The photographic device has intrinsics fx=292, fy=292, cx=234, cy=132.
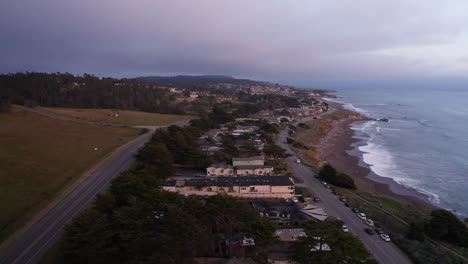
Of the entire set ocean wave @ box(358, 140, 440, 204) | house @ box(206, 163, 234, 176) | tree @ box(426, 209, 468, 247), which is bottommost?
ocean wave @ box(358, 140, 440, 204)

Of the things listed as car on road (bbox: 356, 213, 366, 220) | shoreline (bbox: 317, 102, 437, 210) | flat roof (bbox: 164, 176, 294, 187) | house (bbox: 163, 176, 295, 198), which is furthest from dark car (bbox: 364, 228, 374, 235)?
shoreline (bbox: 317, 102, 437, 210)

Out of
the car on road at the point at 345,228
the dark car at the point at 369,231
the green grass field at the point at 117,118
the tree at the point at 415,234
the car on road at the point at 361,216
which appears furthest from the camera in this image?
the green grass field at the point at 117,118

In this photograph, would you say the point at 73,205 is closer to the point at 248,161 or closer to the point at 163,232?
the point at 163,232

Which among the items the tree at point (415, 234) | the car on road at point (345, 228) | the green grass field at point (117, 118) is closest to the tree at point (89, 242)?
the car on road at point (345, 228)

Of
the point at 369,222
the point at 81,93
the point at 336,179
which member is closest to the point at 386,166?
the point at 336,179

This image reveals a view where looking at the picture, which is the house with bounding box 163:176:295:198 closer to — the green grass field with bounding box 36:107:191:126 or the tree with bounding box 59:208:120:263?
the tree with bounding box 59:208:120:263

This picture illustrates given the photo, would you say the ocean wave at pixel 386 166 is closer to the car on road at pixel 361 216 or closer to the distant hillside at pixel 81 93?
the car on road at pixel 361 216
